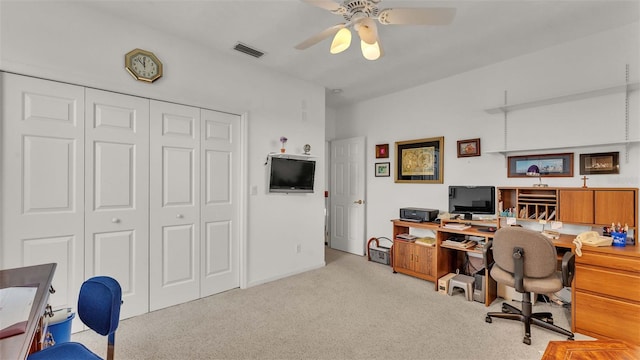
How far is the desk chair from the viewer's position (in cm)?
216

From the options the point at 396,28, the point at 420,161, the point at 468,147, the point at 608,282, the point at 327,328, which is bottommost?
the point at 327,328

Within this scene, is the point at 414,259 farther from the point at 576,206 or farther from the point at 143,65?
the point at 143,65

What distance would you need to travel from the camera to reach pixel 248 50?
3021 millimetres

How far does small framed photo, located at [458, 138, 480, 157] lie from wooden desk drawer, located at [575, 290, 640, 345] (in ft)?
5.89

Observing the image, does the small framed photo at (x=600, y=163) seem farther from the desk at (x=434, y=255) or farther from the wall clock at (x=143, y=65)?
the wall clock at (x=143, y=65)

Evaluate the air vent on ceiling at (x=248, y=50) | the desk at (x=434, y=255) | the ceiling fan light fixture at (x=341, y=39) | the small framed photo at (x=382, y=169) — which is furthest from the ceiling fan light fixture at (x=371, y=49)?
the small framed photo at (x=382, y=169)

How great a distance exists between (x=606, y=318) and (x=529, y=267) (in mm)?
679

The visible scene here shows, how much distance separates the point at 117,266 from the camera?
245 cm

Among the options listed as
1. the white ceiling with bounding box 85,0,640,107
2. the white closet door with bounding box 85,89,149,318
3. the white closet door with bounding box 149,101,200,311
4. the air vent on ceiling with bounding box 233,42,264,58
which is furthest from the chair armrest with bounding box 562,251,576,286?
the white closet door with bounding box 85,89,149,318

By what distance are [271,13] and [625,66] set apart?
333 centimetres

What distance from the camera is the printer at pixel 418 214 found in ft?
11.9

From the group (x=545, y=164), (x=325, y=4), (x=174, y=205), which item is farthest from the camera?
(x=545, y=164)

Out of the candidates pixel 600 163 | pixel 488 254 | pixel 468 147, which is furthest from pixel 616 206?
pixel 468 147

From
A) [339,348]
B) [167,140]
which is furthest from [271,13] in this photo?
[339,348]
